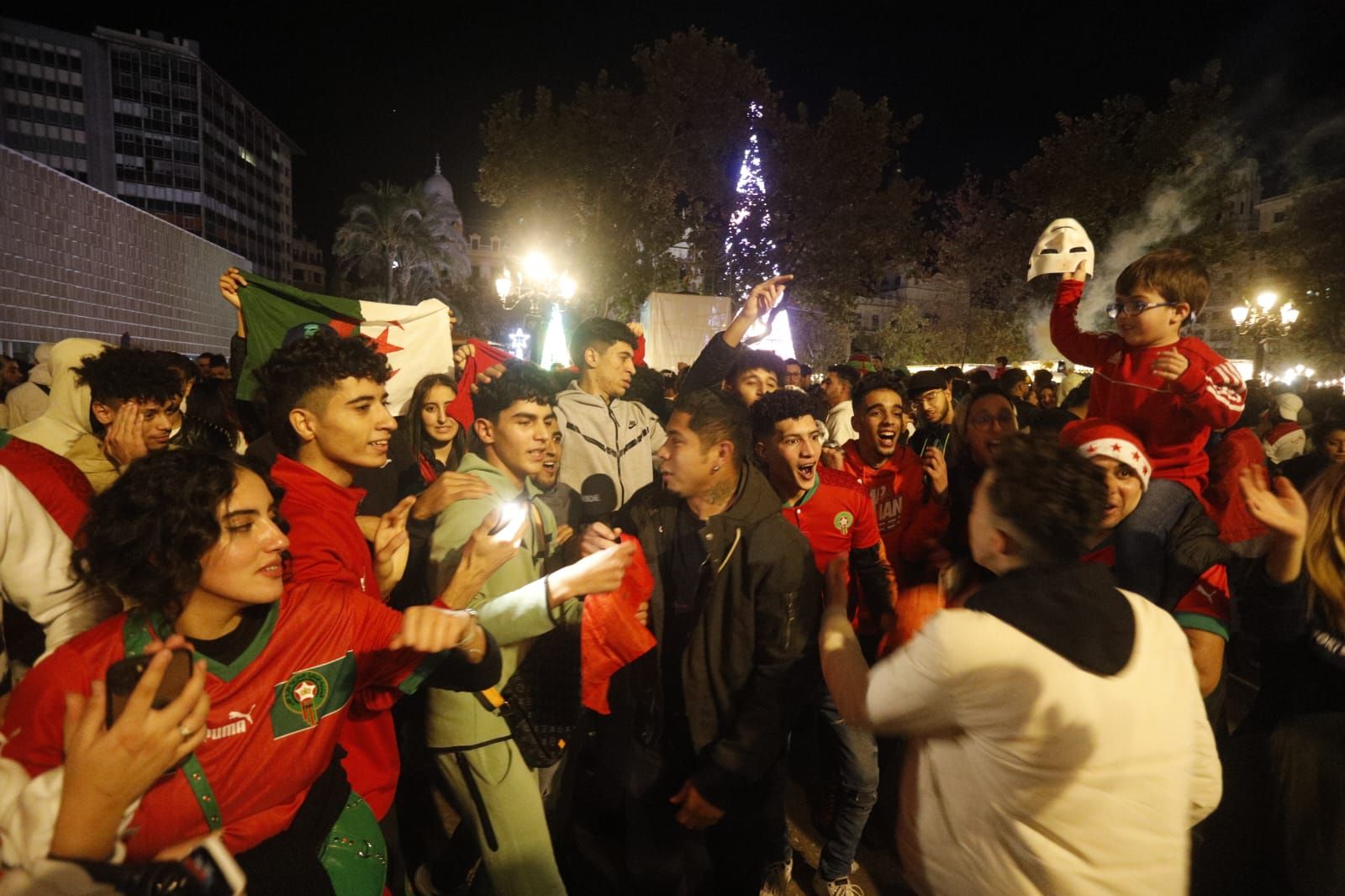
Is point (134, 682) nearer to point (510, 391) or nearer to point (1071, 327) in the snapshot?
point (510, 391)

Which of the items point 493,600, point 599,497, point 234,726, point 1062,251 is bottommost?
point 234,726

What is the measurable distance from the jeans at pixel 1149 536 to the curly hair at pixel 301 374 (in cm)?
321

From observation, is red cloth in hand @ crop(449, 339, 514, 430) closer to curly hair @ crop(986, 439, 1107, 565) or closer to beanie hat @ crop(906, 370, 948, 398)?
beanie hat @ crop(906, 370, 948, 398)

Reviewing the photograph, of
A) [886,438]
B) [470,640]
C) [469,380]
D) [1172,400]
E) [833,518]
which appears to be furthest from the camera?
[469,380]

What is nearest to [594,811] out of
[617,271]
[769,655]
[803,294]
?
[769,655]

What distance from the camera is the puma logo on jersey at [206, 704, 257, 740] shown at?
178 centimetres

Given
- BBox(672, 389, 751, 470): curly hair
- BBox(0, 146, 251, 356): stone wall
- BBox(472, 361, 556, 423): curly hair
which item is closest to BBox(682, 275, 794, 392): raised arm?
BBox(472, 361, 556, 423): curly hair

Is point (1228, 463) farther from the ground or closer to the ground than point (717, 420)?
closer to the ground

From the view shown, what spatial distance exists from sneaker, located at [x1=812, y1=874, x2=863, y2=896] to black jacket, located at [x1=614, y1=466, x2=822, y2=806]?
1.07 metres

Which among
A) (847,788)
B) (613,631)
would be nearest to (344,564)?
(613,631)

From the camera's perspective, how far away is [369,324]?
6023 mm

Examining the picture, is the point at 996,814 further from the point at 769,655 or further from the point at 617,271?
the point at 617,271

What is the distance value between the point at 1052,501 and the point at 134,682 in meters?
2.13

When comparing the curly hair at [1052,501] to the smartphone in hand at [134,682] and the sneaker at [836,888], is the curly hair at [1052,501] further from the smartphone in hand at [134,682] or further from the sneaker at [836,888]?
the sneaker at [836,888]
